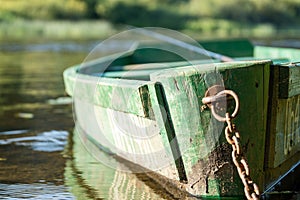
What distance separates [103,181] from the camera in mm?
6445

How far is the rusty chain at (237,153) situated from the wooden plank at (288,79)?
1.74ft

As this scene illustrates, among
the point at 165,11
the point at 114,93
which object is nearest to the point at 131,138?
the point at 114,93

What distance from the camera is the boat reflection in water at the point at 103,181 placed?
5.95 meters

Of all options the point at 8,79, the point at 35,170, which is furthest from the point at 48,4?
the point at 35,170

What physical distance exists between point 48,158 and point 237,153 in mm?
3278

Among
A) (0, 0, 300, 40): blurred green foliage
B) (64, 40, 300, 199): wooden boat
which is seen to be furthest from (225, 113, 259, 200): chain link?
(0, 0, 300, 40): blurred green foliage

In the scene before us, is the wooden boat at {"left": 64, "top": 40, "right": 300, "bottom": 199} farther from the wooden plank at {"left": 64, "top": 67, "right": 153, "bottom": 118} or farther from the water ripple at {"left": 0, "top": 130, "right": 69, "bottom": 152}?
the water ripple at {"left": 0, "top": 130, "right": 69, "bottom": 152}

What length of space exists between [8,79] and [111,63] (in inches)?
255

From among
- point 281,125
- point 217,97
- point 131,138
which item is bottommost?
point 131,138

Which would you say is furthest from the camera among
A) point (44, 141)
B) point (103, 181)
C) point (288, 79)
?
point (44, 141)

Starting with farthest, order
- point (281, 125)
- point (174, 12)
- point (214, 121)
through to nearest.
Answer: point (174, 12)
point (281, 125)
point (214, 121)

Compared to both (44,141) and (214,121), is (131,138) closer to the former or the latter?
(214,121)

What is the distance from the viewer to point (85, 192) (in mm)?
6043

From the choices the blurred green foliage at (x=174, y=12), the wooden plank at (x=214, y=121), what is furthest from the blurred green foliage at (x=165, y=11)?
the wooden plank at (x=214, y=121)
